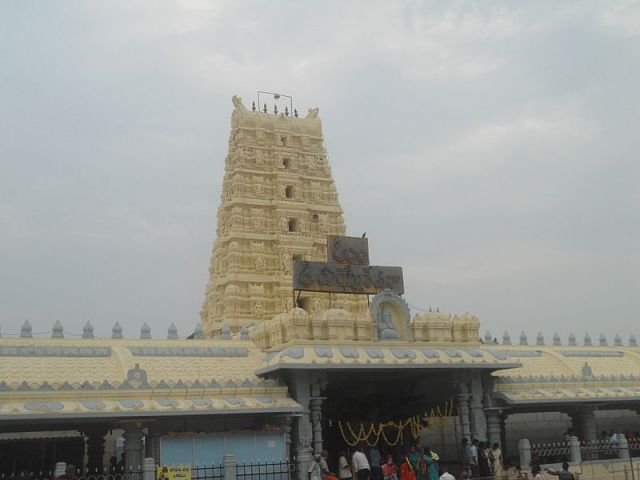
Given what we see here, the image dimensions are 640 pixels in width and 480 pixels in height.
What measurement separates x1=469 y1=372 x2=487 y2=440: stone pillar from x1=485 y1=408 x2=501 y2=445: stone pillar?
11.7 inches

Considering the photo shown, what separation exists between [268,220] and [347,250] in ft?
48.6

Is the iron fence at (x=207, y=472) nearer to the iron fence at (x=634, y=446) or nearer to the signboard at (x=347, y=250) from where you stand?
the signboard at (x=347, y=250)

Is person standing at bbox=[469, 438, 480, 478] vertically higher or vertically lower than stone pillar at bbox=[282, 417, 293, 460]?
lower

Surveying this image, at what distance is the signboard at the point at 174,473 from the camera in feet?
73.0

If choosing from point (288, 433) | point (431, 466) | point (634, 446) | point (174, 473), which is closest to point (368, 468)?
point (431, 466)

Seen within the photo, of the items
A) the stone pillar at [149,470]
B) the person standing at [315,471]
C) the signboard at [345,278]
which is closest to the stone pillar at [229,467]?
the stone pillar at [149,470]

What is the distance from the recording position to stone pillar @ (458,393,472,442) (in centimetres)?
2984

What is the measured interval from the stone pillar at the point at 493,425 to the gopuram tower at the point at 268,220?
14.7 meters

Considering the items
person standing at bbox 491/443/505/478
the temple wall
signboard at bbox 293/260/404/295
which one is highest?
signboard at bbox 293/260/404/295

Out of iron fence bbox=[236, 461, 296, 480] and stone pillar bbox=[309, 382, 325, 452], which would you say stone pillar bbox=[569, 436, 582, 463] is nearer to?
stone pillar bbox=[309, 382, 325, 452]

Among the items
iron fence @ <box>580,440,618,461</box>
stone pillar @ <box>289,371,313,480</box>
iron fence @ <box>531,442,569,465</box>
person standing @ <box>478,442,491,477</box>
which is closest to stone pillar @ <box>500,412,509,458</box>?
iron fence @ <box>531,442,569,465</box>

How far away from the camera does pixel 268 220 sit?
48312mm

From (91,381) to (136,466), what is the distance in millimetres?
3713

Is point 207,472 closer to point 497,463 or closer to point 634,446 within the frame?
point 497,463
